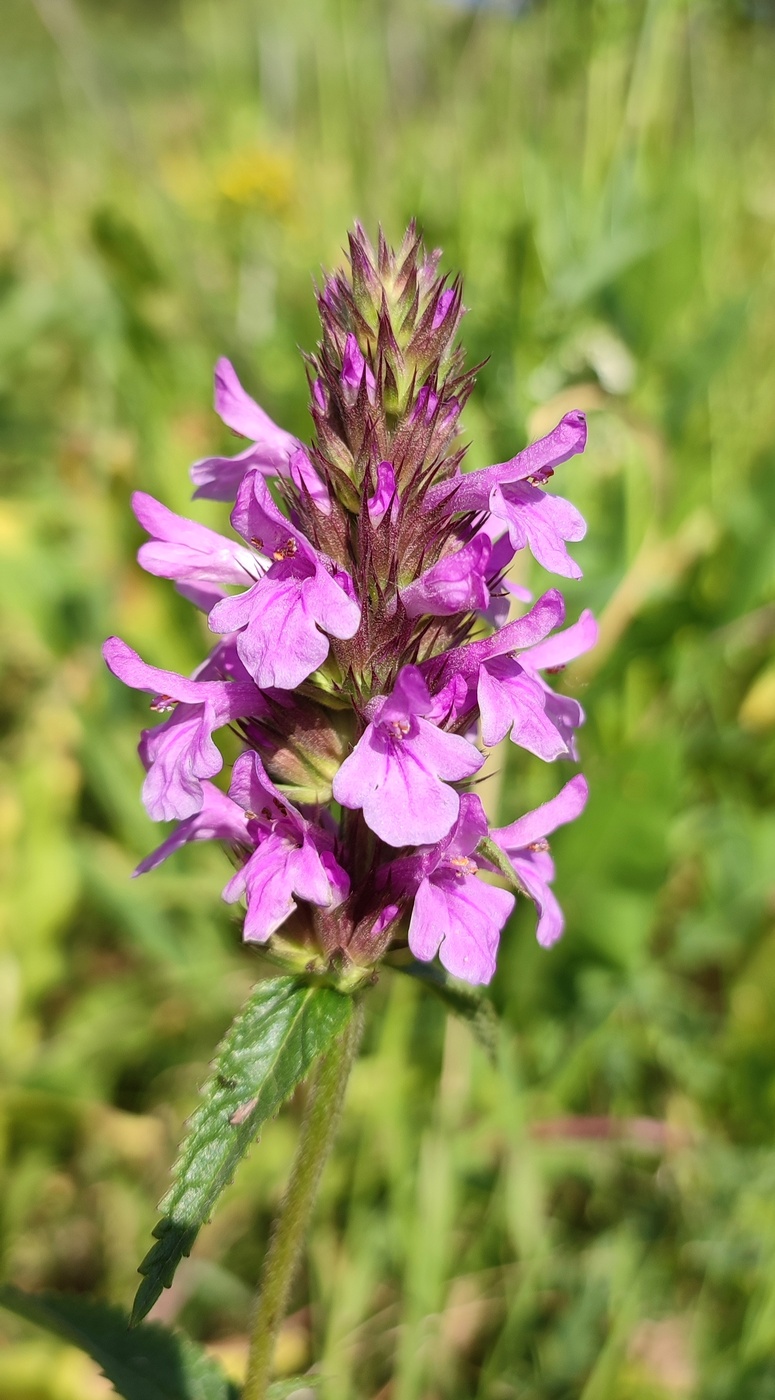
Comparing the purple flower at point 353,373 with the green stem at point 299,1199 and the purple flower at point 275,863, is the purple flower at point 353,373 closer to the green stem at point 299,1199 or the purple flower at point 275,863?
the purple flower at point 275,863

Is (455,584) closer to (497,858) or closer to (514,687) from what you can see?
(514,687)

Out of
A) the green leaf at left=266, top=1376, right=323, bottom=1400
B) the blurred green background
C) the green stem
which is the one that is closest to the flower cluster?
the green stem

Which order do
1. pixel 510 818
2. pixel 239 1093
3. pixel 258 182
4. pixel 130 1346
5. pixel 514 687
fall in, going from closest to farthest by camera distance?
pixel 239 1093
pixel 514 687
pixel 130 1346
pixel 510 818
pixel 258 182

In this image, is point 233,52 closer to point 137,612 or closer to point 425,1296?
point 137,612

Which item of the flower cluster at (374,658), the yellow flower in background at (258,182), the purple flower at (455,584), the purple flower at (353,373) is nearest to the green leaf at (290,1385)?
the flower cluster at (374,658)

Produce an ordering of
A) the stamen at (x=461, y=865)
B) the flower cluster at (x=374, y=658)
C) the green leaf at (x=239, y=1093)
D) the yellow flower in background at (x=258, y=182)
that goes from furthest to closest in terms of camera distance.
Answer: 1. the yellow flower in background at (x=258, y=182)
2. the stamen at (x=461, y=865)
3. the flower cluster at (x=374, y=658)
4. the green leaf at (x=239, y=1093)

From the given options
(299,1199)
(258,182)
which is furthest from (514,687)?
(258,182)

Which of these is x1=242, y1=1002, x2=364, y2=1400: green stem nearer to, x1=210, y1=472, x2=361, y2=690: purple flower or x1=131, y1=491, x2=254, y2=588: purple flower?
x1=210, y1=472, x2=361, y2=690: purple flower
